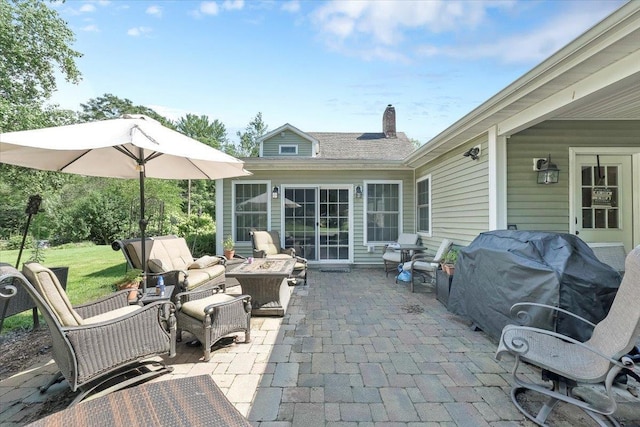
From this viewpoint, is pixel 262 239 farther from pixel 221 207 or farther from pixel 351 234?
pixel 351 234

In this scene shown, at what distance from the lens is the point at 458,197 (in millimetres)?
5352

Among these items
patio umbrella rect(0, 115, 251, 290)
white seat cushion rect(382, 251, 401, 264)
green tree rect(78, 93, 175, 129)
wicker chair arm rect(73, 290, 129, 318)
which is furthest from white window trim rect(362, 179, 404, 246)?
green tree rect(78, 93, 175, 129)

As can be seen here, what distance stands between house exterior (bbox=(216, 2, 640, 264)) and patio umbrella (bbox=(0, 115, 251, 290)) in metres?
3.00

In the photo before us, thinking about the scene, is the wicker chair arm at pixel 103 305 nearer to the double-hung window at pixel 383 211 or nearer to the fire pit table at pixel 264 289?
the fire pit table at pixel 264 289

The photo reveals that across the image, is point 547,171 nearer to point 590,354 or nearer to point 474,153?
point 474,153

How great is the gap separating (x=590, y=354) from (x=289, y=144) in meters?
9.68

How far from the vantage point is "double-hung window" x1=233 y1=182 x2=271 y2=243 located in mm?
7590

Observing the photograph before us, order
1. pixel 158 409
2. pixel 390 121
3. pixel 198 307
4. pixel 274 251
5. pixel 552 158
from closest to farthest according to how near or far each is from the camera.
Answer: pixel 158 409, pixel 198 307, pixel 552 158, pixel 274 251, pixel 390 121

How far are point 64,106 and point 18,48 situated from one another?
1908 millimetres

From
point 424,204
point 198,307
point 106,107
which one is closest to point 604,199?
point 424,204

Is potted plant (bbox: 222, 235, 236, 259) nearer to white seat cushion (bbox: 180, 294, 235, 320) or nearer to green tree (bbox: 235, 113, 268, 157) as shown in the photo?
white seat cushion (bbox: 180, 294, 235, 320)

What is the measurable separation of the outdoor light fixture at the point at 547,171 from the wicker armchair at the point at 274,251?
160 inches

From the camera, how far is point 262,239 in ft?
21.6

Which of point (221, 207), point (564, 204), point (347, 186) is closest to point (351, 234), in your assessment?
point (347, 186)
